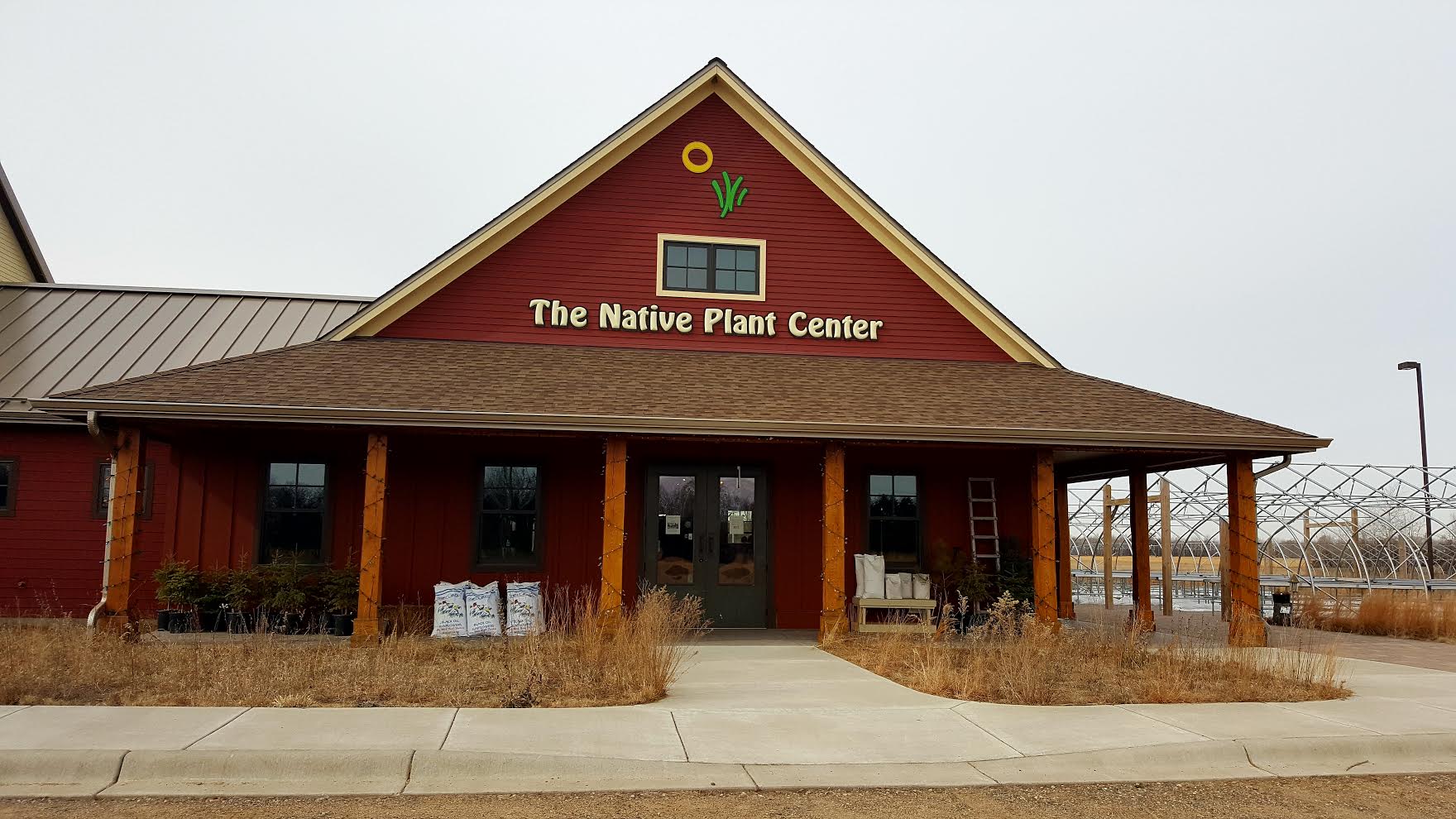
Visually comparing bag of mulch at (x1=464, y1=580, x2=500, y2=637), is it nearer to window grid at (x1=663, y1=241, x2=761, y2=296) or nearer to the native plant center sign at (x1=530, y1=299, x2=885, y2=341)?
the native plant center sign at (x1=530, y1=299, x2=885, y2=341)

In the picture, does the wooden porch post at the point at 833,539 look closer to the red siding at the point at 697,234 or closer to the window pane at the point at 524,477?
the red siding at the point at 697,234

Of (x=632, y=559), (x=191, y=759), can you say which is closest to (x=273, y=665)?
(x=191, y=759)

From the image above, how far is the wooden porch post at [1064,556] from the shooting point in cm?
1977

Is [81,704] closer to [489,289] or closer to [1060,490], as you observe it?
[489,289]

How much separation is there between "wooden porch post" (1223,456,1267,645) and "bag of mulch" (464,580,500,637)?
10.4 meters

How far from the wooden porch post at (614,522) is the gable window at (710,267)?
4.17 meters

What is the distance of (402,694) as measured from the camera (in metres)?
10.1

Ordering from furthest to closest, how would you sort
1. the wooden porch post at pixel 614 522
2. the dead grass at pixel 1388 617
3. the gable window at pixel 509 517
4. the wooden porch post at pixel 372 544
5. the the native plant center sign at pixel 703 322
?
1. the dead grass at pixel 1388 617
2. the the native plant center sign at pixel 703 322
3. the gable window at pixel 509 517
4. the wooden porch post at pixel 614 522
5. the wooden porch post at pixel 372 544

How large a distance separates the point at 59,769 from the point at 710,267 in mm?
12406

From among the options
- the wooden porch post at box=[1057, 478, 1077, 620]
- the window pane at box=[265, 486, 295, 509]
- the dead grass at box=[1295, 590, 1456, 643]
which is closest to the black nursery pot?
the window pane at box=[265, 486, 295, 509]

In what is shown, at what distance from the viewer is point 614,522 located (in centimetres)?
1457

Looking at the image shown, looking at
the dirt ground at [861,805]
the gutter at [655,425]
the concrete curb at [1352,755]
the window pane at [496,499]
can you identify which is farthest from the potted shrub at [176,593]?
the concrete curb at [1352,755]

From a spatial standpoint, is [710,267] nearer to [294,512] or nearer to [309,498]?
[309,498]

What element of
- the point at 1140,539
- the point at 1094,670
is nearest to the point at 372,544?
the point at 1094,670
